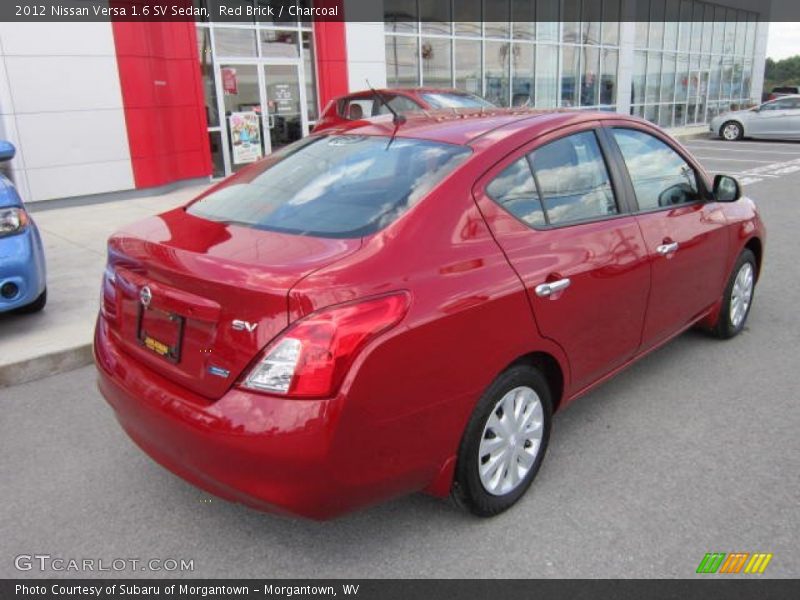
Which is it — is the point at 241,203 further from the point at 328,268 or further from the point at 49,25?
the point at 49,25

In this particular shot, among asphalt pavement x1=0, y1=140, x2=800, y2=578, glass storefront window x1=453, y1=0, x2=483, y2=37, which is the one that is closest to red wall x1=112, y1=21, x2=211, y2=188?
glass storefront window x1=453, y1=0, x2=483, y2=37

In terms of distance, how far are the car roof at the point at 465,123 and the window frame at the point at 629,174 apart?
80 mm

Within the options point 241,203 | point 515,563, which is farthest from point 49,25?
point 515,563

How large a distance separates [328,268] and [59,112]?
9.56 meters

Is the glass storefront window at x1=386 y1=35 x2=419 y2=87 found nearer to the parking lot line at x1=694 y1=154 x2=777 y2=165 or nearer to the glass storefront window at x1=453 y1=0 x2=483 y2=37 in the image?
the glass storefront window at x1=453 y1=0 x2=483 y2=37

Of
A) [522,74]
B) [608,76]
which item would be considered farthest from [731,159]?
[608,76]

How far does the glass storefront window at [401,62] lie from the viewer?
50.3 ft

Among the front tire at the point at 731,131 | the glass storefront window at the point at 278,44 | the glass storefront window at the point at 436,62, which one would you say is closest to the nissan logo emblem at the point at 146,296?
the glass storefront window at the point at 278,44

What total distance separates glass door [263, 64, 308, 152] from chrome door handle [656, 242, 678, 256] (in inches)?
429

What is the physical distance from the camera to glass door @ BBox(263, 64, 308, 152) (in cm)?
Result: 1334

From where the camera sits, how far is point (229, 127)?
12797mm

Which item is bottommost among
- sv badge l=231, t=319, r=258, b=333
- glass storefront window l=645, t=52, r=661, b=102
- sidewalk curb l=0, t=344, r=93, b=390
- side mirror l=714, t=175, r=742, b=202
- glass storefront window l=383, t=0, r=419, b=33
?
sidewalk curb l=0, t=344, r=93, b=390

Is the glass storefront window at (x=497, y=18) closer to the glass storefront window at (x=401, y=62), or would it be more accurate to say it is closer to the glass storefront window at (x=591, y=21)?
the glass storefront window at (x=401, y=62)

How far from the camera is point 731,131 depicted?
74.2 ft
